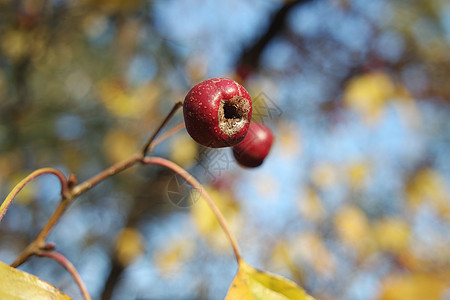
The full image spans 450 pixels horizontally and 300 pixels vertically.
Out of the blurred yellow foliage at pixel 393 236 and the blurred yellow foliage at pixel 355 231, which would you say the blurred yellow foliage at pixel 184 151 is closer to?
the blurred yellow foliage at pixel 355 231

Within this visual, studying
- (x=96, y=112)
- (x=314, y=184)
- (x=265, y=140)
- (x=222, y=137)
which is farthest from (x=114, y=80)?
(x=222, y=137)

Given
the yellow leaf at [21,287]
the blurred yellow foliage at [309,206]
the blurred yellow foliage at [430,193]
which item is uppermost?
the yellow leaf at [21,287]

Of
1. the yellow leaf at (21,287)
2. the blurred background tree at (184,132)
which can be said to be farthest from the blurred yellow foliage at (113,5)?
the yellow leaf at (21,287)

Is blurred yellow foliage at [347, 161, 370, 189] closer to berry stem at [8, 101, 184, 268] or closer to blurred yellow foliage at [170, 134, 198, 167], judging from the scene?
blurred yellow foliage at [170, 134, 198, 167]

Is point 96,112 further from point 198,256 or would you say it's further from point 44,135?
point 198,256

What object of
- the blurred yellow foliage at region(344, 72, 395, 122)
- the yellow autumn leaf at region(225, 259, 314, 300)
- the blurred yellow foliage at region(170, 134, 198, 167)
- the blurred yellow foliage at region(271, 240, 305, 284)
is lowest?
the blurred yellow foliage at region(271, 240, 305, 284)

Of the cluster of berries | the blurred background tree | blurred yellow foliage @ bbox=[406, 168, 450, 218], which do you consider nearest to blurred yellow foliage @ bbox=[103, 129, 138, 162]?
the blurred background tree

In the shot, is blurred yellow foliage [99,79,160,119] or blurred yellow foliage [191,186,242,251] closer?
blurred yellow foliage [191,186,242,251]
